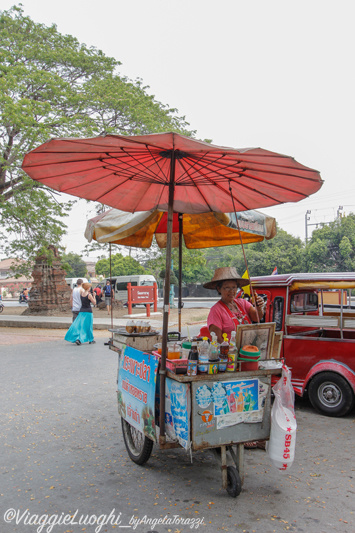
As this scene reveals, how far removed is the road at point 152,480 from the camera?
118 inches

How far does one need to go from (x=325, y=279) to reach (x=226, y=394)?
2.99 m

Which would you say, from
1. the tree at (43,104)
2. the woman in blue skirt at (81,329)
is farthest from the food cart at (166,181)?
the tree at (43,104)

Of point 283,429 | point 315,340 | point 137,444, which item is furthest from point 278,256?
point 283,429

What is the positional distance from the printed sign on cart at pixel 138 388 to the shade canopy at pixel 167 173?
154 cm

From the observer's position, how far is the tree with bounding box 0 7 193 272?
615 inches

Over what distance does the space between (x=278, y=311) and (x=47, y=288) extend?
20.1m

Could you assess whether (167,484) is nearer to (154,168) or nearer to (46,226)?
(154,168)

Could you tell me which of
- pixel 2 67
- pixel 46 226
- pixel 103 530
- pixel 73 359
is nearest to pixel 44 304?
pixel 46 226

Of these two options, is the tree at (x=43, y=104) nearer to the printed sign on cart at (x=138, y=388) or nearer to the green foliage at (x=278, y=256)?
the printed sign on cart at (x=138, y=388)

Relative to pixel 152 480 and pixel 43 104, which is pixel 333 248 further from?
pixel 152 480

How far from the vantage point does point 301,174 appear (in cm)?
361

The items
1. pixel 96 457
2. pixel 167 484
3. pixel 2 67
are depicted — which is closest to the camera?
pixel 167 484

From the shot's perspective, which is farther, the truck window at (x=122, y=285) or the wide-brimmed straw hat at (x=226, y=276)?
the truck window at (x=122, y=285)

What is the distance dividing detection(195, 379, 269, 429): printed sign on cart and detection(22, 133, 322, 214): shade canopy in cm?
173
